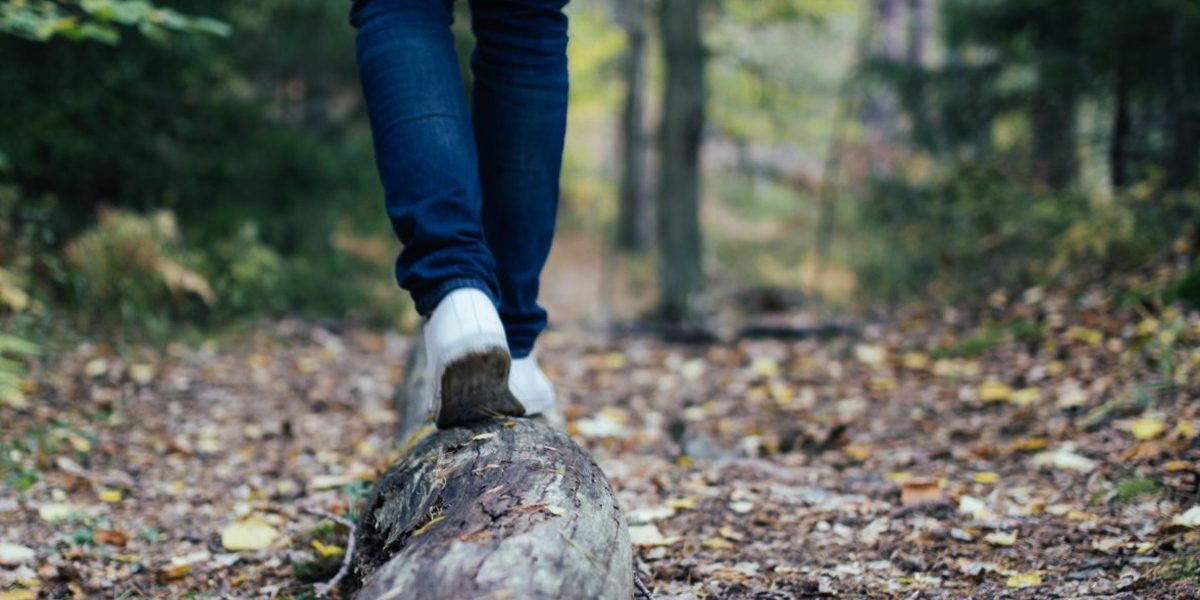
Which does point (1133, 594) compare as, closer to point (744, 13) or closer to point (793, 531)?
point (793, 531)

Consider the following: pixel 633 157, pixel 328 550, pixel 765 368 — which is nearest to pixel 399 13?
pixel 328 550

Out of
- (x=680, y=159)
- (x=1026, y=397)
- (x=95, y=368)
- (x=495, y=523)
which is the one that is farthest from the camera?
(x=680, y=159)

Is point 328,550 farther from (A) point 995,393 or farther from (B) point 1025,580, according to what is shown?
(A) point 995,393

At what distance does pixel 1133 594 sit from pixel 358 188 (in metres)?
4.96

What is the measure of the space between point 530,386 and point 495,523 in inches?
22.5

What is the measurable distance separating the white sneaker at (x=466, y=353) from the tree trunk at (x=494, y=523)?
0.26 feet

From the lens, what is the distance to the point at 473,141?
1694 millimetres

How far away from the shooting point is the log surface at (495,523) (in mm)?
1218

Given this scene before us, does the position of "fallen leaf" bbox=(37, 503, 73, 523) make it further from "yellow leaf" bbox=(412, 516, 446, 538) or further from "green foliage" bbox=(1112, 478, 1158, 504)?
"green foliage" bbox=(1112, 478, 1158, 504)

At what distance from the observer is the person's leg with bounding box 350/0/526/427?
61.3 inches

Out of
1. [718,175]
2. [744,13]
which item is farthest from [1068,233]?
[718,175]

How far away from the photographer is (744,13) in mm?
9062

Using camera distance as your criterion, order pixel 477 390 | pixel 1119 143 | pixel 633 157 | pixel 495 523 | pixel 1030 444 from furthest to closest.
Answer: pixel 633 157 → pixel 1119 143 → pixel 1030 444 → pixel 477 390 → pixel 495 523

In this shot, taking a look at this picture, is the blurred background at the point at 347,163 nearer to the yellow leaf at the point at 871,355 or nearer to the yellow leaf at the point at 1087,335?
the yellow leaf at the point at 1087,335
